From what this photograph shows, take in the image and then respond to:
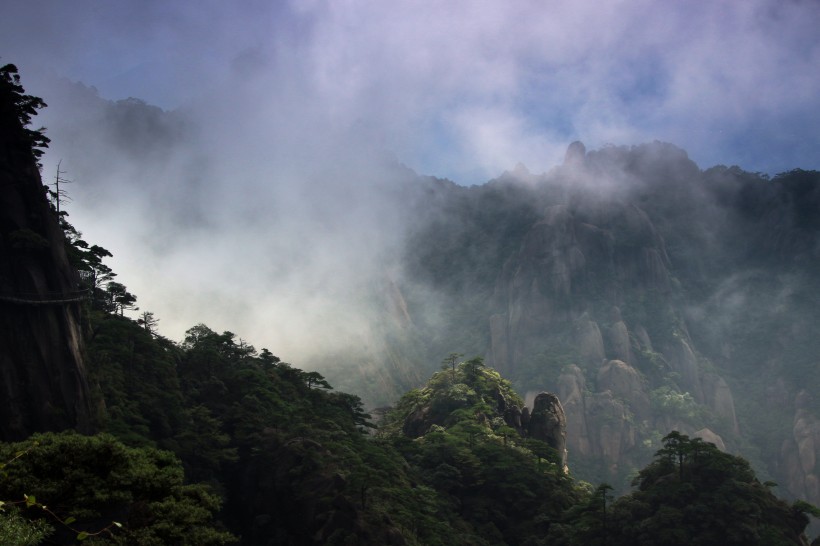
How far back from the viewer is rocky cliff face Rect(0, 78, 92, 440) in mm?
34000

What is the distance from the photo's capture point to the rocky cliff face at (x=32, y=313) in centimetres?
3400

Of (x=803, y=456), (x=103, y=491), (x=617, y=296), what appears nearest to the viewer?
(x=103, y=491)

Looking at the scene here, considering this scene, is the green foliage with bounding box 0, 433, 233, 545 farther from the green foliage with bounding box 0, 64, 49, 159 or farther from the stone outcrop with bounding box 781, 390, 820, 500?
the stone outcrop with bounding box 781, 390, 820, 500

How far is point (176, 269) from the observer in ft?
419

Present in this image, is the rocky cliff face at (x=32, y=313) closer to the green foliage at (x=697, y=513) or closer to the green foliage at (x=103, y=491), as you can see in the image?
the green foliage at (x=103, y=491)

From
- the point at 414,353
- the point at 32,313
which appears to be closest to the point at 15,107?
the point at 32,313

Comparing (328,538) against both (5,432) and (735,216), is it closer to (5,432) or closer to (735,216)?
(5,432)

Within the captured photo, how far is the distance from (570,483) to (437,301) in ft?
347

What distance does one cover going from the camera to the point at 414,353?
147 meters

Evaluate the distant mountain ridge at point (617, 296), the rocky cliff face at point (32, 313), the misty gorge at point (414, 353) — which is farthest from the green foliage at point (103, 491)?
the distant mountain ridge at point (617, 296)

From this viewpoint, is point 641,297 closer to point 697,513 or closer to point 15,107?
point 697,513

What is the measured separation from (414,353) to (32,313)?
377ft

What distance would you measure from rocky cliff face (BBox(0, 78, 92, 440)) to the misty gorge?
0.46 ft

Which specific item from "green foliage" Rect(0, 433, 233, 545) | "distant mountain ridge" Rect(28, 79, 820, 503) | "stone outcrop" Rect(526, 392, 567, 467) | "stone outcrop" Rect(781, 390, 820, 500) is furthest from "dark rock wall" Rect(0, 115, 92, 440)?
"stone outcrop" Rect(781, 390, 820, 500)
